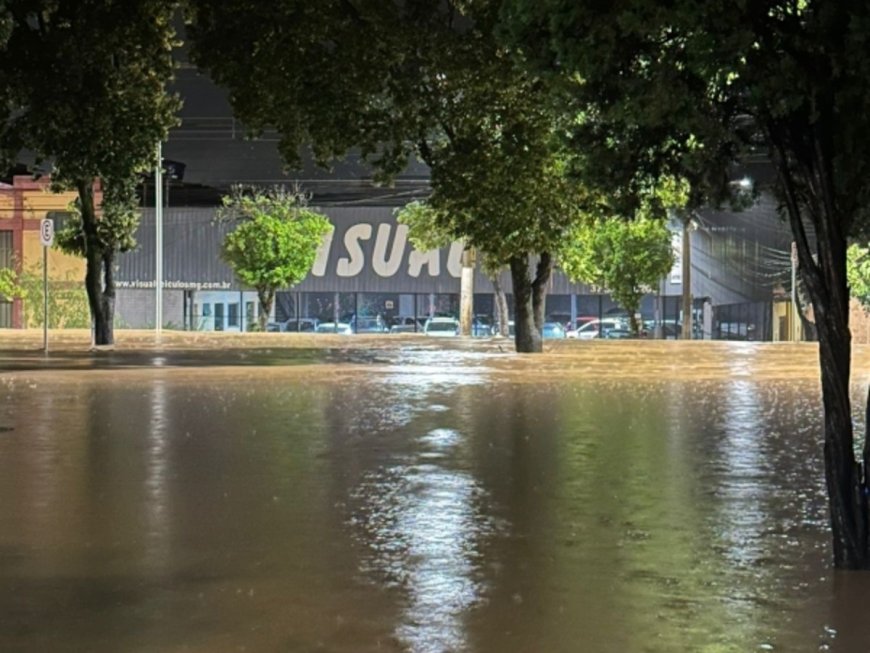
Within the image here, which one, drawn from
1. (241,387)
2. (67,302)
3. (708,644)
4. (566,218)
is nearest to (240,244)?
(67,302)

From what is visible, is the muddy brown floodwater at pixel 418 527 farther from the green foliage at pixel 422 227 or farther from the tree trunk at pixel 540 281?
the green foliage at pixel 422 227

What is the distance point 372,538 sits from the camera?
8.08 m

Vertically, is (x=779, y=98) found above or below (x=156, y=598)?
above

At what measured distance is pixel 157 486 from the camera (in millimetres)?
10094

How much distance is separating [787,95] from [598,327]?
59.9m

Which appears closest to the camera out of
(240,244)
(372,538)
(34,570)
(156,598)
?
(156,598)

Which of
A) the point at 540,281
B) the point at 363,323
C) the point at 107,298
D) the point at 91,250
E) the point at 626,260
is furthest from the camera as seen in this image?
the point at 363,323

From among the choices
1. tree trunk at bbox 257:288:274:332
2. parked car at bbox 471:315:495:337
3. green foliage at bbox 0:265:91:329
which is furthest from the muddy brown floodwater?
parked car at bbox 471:315:495:337

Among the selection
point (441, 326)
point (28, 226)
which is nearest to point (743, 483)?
point (441, 326)

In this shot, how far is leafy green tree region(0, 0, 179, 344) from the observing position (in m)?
25.7

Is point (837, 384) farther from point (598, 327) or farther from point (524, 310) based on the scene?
point (598, 327)

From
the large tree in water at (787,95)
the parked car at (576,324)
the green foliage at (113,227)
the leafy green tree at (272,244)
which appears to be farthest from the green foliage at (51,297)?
the large tree in water at (787,95)

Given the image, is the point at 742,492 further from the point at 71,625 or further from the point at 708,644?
the point at 71,625

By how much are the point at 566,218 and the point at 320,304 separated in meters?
42.2
